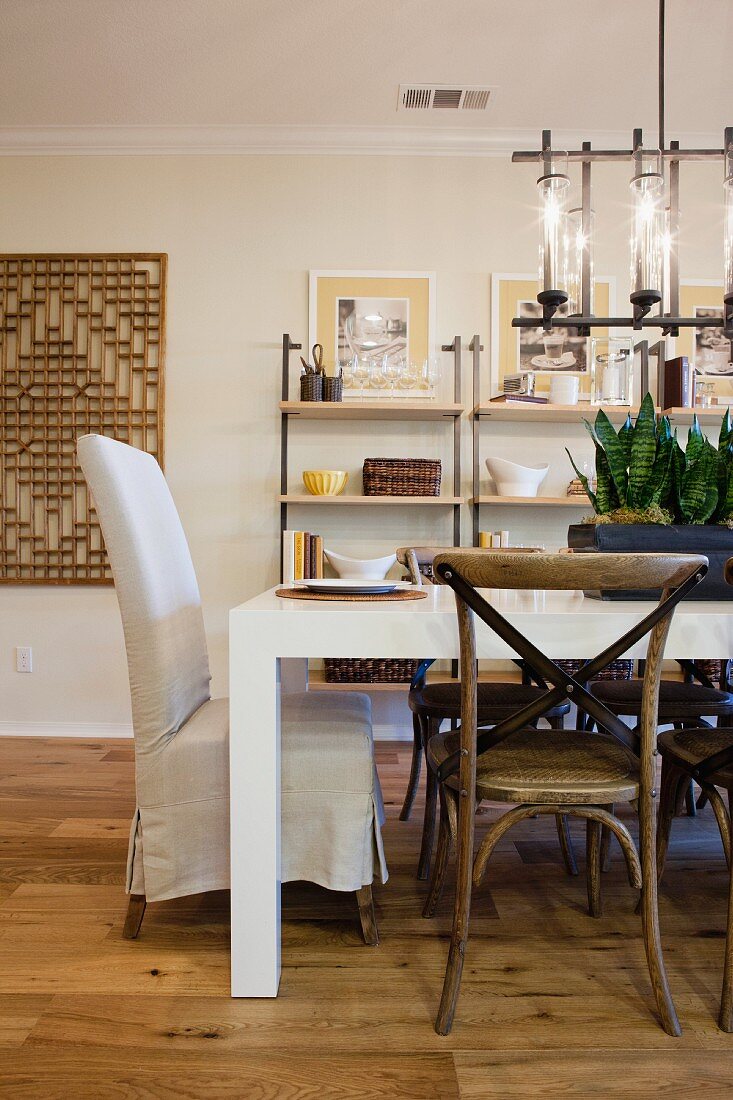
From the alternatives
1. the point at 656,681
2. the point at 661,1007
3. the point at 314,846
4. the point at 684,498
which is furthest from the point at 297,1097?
the point at 684,498

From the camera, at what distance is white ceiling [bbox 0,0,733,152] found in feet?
8.79

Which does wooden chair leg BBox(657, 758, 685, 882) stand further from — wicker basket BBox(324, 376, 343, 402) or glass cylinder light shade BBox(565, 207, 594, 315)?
wicker basket BBox(324, 376, 343, 402)

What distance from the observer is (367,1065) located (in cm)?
122

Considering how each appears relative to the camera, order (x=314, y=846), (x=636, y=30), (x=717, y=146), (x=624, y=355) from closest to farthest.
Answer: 1. (x=314, y=846)
2. (x=636, y=30)
3. (x=624, y=355)
4. (x=717, y=146)

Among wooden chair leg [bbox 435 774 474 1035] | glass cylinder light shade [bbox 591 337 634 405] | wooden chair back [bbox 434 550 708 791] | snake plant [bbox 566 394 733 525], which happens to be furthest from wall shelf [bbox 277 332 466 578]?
wooden chair leg [bbox 435 774 474 1035]

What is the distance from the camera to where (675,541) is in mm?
1651

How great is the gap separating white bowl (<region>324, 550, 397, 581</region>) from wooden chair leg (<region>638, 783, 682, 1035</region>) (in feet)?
6.49

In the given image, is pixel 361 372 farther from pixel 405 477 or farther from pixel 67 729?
pixel 67 729

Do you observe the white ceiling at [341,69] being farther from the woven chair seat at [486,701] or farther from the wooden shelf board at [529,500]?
the woven chair seat at [486,701]

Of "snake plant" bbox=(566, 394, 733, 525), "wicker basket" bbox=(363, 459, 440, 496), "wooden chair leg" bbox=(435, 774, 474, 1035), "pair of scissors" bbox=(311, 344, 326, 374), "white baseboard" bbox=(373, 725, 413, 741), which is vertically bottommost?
→ "white baseboard" bbox=(373, 725, 413, 741)

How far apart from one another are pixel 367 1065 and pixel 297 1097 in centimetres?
13

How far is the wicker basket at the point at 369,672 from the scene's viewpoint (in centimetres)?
320

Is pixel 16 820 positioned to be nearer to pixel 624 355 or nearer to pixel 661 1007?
pixel 661 1007

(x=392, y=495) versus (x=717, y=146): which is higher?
(x=717, y=146)
